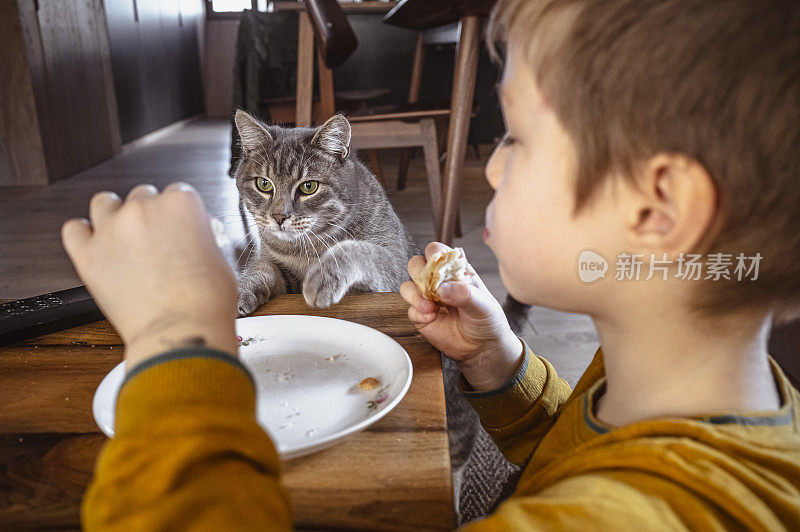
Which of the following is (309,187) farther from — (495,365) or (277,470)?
(277,470)

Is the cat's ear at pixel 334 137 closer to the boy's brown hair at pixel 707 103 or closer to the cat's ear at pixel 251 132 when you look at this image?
the cat's ear at pixel 251 132

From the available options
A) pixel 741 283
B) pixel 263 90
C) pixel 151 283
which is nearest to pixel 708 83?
pixel 741 283

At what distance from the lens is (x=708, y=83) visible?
16.3 inches

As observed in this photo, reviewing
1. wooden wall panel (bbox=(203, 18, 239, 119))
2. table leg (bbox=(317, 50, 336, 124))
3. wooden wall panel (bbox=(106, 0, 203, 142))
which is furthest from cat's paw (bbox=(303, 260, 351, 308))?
wooden wall panel (bbox=(203, 18, 239, 119))

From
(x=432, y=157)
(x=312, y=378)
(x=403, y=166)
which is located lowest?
(x=403, y=166)

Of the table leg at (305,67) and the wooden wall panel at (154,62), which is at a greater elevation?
the table leg at (305,67)

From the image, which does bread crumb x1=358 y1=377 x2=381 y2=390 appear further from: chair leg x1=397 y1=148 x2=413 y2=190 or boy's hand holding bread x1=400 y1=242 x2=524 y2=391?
chair leg x1=397 y1=148 x2=413 y2=190

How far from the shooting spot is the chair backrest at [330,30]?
6.81ft

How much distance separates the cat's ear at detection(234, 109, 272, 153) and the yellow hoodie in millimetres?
1096

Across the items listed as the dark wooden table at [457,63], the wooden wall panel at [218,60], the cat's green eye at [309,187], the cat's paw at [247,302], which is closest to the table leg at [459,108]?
the dark wooden table at [457,63]

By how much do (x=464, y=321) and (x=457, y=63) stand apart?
5.39ft

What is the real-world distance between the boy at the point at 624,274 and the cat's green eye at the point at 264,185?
0.95 meters

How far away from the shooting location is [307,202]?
1.42 meters

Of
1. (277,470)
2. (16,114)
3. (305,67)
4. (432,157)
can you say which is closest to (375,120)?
(432,157)
